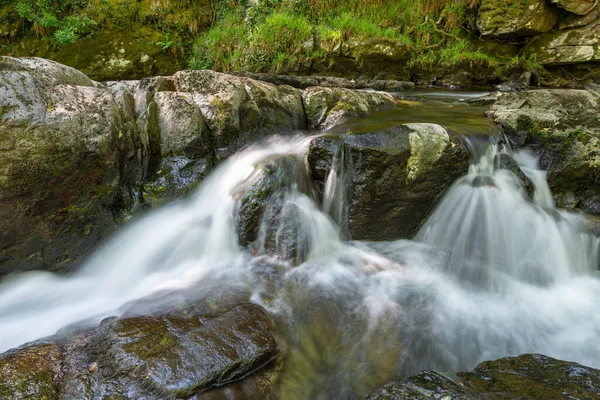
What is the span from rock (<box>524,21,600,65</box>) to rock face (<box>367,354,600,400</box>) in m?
10.9

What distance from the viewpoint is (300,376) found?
2289 mm

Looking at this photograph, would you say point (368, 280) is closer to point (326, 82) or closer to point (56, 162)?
point (56, 162)

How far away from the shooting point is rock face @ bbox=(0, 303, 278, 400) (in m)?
1.83

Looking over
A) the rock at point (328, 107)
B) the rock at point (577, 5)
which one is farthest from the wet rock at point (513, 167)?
the rock at point (577, 5)

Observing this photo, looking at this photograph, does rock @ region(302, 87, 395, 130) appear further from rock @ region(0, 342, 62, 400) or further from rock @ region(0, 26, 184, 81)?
rock @ region(0, 26, 184, 81)

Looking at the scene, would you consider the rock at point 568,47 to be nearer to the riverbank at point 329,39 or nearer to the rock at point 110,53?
the riverbank at point 329,39

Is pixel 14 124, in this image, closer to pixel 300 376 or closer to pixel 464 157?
pixel 300 376

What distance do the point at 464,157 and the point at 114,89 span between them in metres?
4.13

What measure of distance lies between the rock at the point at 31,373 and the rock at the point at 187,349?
28 cm

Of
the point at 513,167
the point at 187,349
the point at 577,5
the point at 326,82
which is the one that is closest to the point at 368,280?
the point at 187,349

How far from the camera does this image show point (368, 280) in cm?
330

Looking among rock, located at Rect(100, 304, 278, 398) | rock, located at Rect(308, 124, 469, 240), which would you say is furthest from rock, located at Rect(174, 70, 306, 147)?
rock, located at Rect(100, 304, 278, 398)

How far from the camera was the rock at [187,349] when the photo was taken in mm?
1906

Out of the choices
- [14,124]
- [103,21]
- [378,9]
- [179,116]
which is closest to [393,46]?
[378,9]
